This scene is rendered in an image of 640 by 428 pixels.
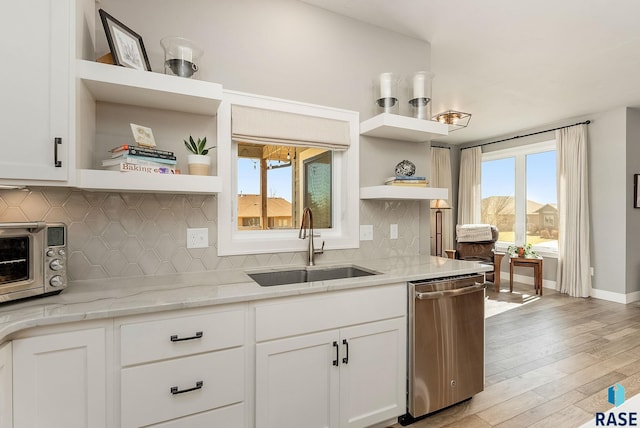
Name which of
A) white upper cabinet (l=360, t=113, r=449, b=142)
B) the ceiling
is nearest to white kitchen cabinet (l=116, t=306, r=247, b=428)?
white upper cabinet (l=360, t=113, r=449, b=142)

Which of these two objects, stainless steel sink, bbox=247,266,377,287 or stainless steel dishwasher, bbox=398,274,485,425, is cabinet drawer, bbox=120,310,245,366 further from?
stainless steel dishwasher, bbox=398,274,485,425

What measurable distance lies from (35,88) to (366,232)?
2.00 meters

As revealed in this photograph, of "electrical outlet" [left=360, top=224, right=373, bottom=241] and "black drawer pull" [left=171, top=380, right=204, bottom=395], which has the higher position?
"electrical outlet" [left=360, top=224, right=373, bottom=241]

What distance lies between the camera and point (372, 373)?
1838 millimetres

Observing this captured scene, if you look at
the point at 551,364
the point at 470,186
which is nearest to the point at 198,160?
the point at 551,364

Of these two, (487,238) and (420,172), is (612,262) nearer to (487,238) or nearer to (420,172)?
(487,238)

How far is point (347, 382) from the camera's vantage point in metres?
1.77

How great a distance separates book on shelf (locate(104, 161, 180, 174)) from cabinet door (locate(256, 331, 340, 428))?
0.96m

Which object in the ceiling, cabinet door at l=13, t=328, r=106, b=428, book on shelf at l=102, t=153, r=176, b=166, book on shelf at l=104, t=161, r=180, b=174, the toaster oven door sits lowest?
cabinet door at l=13, t=328, r=106, b=428

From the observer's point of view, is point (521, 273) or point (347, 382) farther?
point (521, 273)

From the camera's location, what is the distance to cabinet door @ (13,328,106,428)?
1.17 meters

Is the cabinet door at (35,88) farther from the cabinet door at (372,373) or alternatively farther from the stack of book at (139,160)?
the cabinet door at (372,373)

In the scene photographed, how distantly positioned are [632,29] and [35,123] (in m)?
3.93

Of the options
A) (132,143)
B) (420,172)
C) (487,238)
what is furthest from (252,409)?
(487,238)
